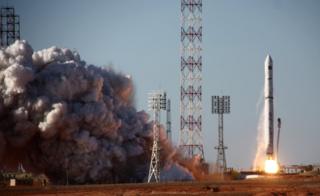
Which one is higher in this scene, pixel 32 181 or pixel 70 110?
pixel 70 110

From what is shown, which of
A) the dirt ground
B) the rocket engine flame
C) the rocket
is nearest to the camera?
the dirt ground

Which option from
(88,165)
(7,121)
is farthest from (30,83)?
(88,165)

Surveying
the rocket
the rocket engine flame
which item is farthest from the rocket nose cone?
the rocket engine flame

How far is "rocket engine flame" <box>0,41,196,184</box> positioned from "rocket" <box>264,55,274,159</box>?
11.2 m

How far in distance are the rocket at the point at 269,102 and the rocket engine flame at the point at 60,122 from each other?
11153 millimetres

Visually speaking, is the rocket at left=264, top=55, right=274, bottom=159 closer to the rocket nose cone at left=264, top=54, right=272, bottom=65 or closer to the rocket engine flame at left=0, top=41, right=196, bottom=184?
the rocket nose cone at left=264, top=54, right=272, bottom=65

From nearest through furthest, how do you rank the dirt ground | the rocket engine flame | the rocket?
the dirt ground → the rocket engine flame → the rocket

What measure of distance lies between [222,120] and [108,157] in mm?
26803

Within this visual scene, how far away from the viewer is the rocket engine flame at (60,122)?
97.4 meters

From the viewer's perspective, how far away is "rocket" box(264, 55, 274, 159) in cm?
9888

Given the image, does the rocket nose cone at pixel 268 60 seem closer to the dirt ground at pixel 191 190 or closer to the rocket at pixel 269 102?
the rocket at pixel 269 102

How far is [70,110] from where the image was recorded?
10106 cm

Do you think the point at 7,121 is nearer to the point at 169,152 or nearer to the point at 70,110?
the point at 70,110

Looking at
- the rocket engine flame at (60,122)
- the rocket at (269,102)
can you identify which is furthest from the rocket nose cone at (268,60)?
the rocket engine flame at (60,122)
